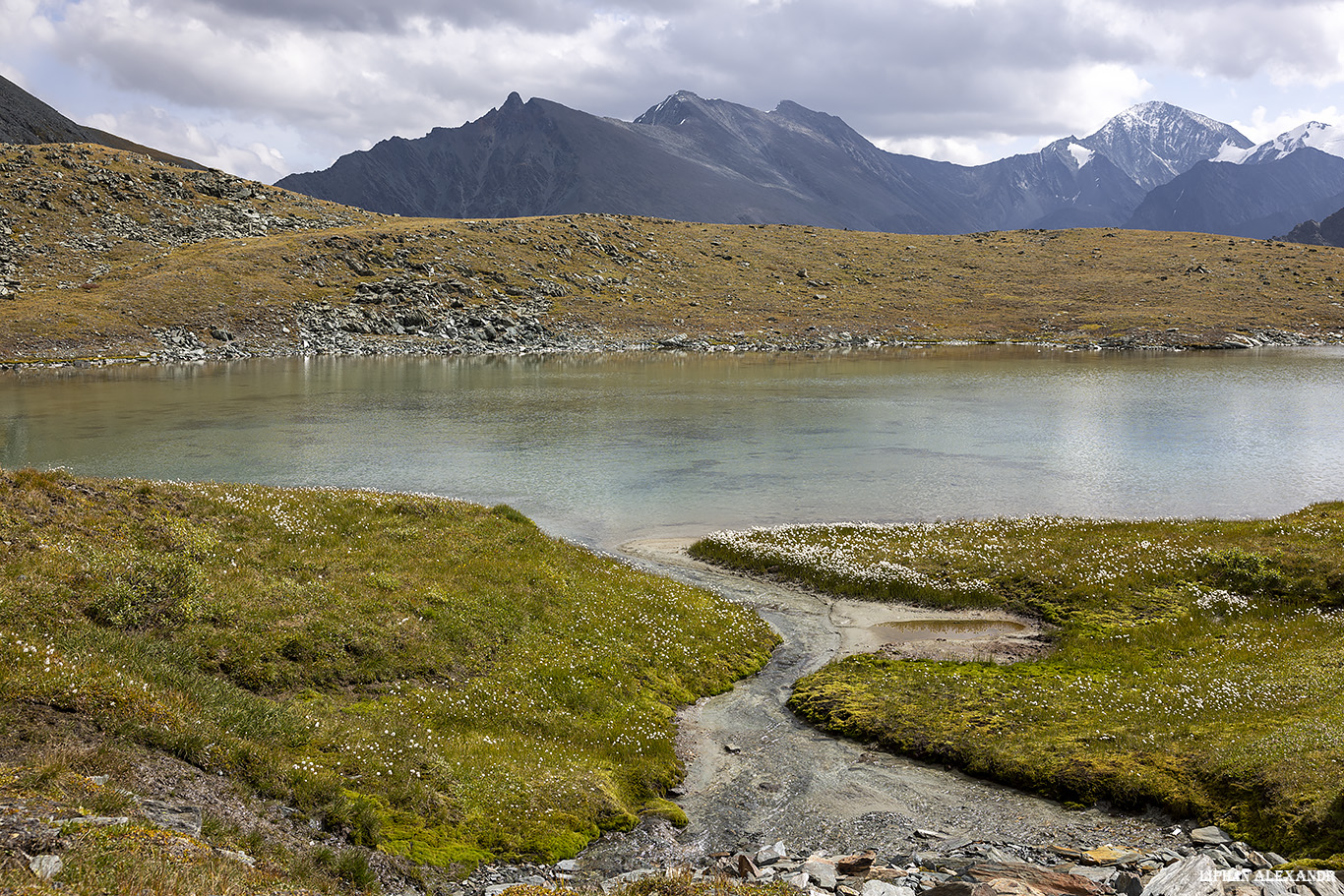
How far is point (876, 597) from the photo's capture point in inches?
1171

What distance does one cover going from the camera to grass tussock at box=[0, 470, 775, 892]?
11.9m

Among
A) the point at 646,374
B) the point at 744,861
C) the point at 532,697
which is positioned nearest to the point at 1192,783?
the point at 744,861

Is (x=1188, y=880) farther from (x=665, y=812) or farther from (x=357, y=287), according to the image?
(x=357, y=287)

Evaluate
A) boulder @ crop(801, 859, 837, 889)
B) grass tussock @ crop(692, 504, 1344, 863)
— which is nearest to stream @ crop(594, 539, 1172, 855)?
grass tussock @ crop(692, 504, 1344, 863)

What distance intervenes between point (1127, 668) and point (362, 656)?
20482 millimetres

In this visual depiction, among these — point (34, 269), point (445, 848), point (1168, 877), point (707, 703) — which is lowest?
point (707, 703)

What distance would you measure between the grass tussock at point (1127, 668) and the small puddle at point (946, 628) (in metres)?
1.43

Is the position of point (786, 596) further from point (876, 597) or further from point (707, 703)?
point (707, 703)

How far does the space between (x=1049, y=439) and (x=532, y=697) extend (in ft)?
183

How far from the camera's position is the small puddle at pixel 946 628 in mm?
26078

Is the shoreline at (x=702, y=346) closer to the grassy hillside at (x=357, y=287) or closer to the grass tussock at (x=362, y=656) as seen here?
the grassy hillside at (x=357, y=287)

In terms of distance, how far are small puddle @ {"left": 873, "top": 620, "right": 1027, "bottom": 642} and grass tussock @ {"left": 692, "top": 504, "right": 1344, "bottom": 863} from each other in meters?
1.43

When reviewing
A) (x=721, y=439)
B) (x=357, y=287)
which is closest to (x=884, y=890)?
(x=721, y=439)

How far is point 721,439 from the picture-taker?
206 feet
